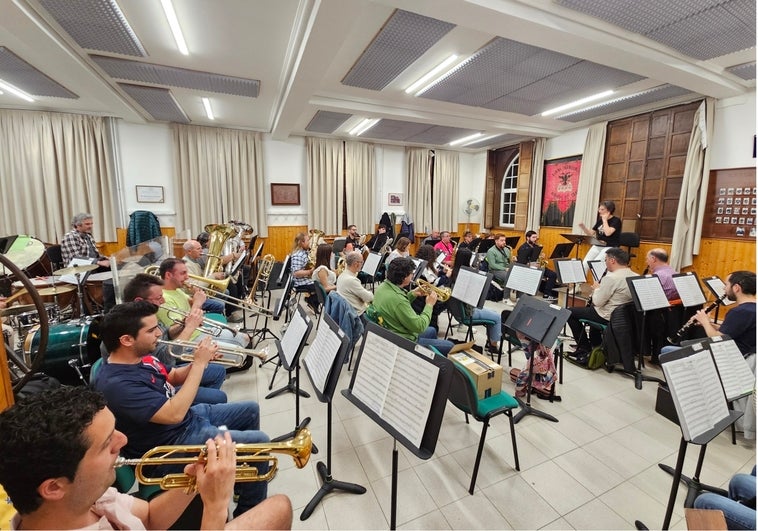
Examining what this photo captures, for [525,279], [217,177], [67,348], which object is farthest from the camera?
[217,177]

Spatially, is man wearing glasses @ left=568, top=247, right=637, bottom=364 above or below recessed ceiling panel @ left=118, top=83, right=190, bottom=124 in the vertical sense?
below

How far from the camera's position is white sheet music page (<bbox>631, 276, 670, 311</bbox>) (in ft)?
10.3

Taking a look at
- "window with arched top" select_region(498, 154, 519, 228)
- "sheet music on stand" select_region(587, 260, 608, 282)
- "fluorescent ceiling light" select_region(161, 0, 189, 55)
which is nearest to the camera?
"fluorescent ceiling light" select_region(161, 0, 189, 55)

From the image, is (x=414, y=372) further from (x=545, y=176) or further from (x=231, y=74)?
(x=545, y=176)

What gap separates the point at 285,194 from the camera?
26.5 feet

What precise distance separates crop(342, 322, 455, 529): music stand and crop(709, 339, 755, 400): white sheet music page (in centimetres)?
159

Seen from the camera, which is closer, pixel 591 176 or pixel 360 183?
pixel 591 176

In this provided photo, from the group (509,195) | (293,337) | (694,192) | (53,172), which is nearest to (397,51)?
(293,337)

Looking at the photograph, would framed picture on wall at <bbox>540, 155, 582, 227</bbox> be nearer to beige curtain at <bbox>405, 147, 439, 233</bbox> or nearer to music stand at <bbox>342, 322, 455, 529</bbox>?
beige curtain at <bbox>405, 147, 439, 233</bbox>

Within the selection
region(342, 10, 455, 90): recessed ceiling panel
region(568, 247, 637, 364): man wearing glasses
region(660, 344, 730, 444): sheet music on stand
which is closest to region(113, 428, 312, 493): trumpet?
region(660, 344, 730, 444): sheet music on stand

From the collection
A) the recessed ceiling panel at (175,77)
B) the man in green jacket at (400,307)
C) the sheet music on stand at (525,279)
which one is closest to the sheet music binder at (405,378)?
the man in green jacket at (400,307)

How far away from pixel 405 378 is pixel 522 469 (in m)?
1.35

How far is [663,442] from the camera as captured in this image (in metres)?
2.46

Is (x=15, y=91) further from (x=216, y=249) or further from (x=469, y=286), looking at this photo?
(x=469, y=286)
